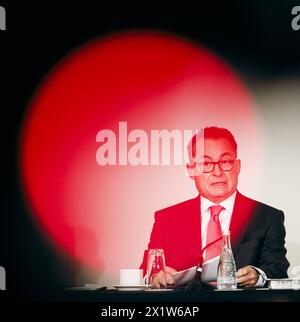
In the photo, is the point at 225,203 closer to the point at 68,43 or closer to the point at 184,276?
the point at 68,43

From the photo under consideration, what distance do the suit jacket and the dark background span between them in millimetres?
700

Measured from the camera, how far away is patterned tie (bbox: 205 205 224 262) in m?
4.61

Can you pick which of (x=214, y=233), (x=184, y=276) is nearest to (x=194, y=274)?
(x=184, y=276)

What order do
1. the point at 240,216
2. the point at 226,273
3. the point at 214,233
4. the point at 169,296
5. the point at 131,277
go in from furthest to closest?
the point at 240,216 < the point at 214,233 < the point at 131,277 < the point at 226,273 < the point at 169,296

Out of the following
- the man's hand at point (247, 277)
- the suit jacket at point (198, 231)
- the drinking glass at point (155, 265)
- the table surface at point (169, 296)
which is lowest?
the table surface at point (169, 296)

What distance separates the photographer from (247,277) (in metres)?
3.21

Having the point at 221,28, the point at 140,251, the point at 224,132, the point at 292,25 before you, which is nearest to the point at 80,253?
the point at 140,251

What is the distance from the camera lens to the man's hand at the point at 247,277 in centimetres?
320

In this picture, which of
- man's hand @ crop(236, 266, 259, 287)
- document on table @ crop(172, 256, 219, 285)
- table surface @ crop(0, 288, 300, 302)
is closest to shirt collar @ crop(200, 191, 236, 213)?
document on table @ crop(172, 256, 219, 285)

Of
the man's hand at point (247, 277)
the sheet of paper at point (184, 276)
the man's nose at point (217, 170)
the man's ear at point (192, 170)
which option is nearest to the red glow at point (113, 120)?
the man's ear at point (192, 170)

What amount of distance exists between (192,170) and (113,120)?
63 centimetres

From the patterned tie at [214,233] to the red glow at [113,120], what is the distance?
208mm

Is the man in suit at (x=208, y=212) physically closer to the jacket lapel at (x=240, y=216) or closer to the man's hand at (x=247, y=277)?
the jacket lapel at (x=240, y=216)
